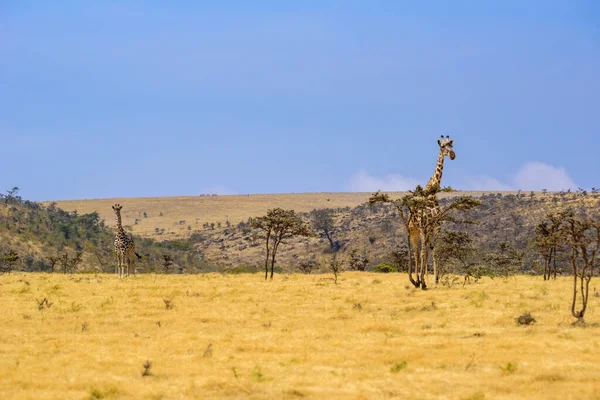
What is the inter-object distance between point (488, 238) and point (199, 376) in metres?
63.3

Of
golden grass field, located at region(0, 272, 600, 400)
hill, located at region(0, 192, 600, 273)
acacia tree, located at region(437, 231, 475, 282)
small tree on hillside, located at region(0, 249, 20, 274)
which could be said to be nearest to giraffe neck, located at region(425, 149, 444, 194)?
acacia tree, located at region(437, 231, 475, 282)

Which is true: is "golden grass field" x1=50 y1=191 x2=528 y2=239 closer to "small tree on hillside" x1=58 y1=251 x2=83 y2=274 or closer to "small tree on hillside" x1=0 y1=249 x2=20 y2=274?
"small tree on hillside" x1=58 y1=251 x2=83 y2=274

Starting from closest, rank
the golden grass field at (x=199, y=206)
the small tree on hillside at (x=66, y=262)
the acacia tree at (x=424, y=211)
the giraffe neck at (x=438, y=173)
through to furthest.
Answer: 1. the acacia tree at (x=424, y=211)
2. the giraffe neck at (x=438, y=173)
3. the small tree on hillside at (x=66, y=262)
4. the golden grass field at (x=199, y=206)

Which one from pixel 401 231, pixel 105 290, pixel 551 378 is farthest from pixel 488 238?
pixel 551 378

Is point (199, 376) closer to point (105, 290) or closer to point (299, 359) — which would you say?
point (299, 359)

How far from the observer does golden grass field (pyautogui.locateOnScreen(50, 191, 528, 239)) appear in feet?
400

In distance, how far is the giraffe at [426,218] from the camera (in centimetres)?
2955

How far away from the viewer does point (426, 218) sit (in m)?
30.1

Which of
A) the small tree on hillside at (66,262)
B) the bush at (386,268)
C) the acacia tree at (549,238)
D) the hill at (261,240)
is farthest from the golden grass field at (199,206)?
the acacia tree at (549,238)

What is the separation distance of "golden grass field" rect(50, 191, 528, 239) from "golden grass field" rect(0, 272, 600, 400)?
8825cm

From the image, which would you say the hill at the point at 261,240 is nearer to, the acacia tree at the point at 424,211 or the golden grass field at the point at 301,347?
the acacia tree at the point at 424,211

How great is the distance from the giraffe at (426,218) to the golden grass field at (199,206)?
265 ft

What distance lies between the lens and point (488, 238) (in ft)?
238

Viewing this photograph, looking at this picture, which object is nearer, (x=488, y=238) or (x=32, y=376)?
(x=32, y=376)
